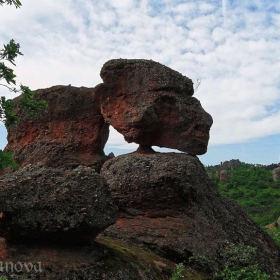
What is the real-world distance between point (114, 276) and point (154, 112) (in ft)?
17.4

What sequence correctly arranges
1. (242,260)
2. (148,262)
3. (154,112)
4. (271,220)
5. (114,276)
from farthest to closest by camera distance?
(271,220)
(154,112)
(242,260)
(148,262)
(114,276)

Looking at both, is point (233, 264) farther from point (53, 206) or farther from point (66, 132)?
point (66, 132)

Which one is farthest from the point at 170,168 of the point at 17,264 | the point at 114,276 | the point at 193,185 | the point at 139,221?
the point at 17,264

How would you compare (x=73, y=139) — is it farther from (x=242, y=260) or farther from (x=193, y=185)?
(x=242, y=260)

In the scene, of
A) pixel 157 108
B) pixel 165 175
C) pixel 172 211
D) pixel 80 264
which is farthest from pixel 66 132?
pixel 80 264

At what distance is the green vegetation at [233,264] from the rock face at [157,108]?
3040 millimetres

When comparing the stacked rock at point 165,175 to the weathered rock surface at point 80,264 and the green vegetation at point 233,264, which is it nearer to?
the green vegetation at point 233,264

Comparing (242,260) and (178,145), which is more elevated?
(178,145)

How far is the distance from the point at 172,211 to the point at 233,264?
1.78 metres

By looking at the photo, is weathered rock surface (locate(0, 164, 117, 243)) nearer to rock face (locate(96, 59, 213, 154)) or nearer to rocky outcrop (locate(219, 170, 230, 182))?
rock face (locate(96, 59, 213, 154))

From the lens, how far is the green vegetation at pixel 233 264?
23.9 feet

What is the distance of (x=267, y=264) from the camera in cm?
891

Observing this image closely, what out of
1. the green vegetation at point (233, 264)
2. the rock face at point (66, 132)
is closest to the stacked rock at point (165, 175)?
the green vegetation at point (233, 264)

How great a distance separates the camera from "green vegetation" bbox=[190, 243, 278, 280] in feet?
23.9
